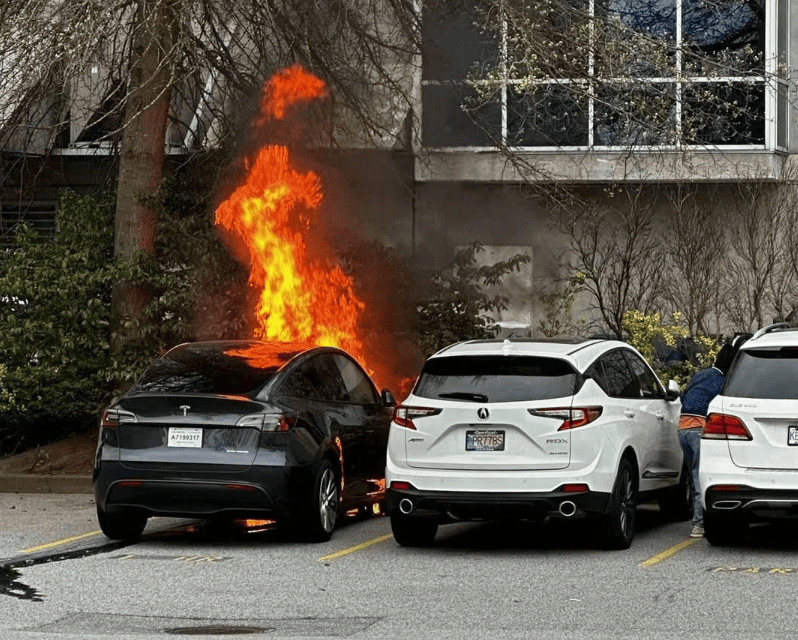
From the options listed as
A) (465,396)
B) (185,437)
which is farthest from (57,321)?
(465,396)

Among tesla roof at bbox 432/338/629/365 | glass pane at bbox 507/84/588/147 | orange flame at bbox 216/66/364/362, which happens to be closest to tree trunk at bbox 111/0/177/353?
orange flame at bbox 216/66/364/362

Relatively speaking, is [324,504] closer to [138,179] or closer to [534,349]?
[534,349]

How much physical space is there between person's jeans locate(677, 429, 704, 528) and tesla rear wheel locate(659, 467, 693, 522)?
0.56 meters

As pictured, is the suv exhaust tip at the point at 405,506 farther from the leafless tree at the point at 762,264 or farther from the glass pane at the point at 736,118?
the glass pane at the point at 736,118

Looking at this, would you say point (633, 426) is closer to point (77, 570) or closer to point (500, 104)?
point (77, 570)

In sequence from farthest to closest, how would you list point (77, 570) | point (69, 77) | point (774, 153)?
1. point (774, 153)
2. point (69, 77)
3. point (77, 570)

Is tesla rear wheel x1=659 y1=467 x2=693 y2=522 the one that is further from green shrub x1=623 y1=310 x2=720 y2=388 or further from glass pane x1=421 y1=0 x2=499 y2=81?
glass pane x1=421 y1=0 x2=499 y2=81

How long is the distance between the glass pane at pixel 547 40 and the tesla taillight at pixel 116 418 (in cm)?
599

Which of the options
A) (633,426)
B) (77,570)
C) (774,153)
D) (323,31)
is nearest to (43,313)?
(323,31)

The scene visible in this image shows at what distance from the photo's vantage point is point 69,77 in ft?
51.8

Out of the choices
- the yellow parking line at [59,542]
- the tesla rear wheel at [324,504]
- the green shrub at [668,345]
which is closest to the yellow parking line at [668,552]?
the tesla rear wheel at [324,504]

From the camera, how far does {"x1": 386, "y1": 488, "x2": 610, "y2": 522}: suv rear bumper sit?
1051 cm

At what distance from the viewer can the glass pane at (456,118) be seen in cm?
1847

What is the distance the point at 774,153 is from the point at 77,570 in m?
13.9
